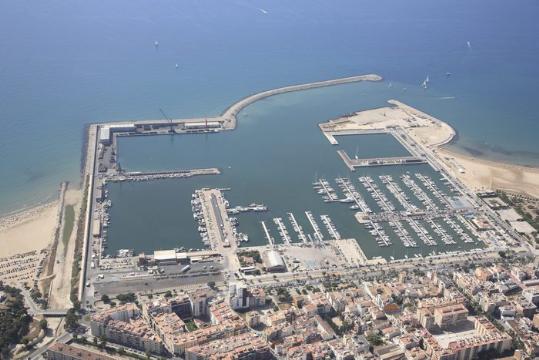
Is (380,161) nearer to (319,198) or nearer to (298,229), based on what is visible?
(319,198)

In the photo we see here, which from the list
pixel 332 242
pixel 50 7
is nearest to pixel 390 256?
pixel 332 242

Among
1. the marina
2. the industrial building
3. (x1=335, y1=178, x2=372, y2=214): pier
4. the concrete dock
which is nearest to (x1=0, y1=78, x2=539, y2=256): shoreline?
the marina

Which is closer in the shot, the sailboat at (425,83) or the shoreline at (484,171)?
the shoreline at (484,171)

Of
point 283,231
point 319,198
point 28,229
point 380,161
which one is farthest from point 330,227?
point 28,229

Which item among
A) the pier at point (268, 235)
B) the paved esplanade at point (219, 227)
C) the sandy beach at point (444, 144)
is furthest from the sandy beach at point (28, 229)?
the sandy beach at point (444, 144)

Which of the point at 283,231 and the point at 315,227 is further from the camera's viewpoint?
the point at 315,227

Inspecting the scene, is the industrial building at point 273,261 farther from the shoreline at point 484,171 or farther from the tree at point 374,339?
the shoreline at point 484,171

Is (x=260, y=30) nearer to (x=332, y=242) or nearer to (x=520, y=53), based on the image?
(x=520, y=53)
